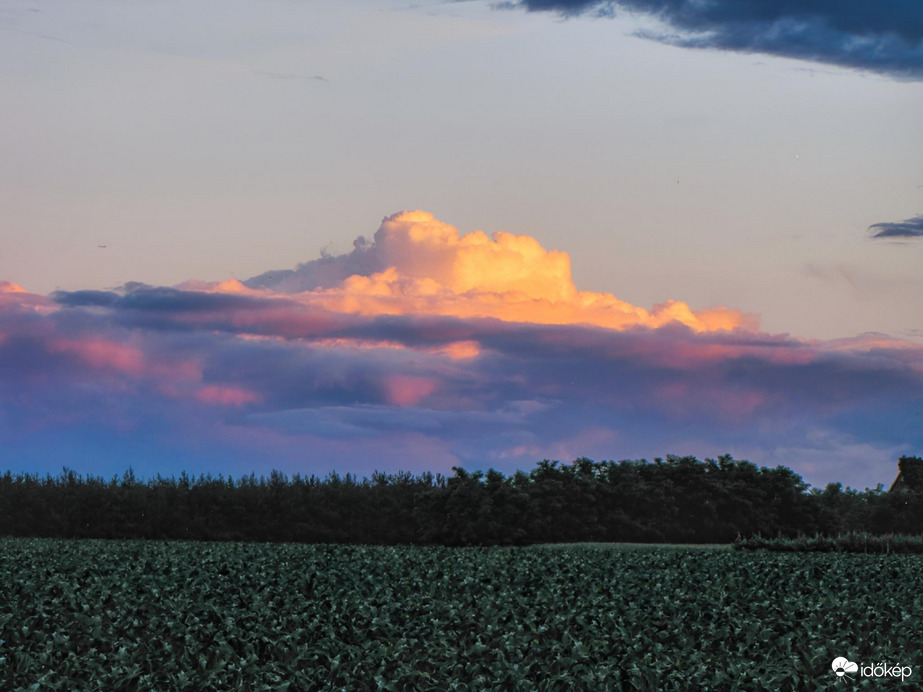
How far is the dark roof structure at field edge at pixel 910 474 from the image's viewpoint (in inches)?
1594

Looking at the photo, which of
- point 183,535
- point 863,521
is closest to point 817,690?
point 183,535

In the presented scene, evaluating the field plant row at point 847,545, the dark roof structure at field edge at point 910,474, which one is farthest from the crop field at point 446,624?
the dark roof structure at field edge at point 910,474

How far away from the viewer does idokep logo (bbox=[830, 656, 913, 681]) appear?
9.76 metres

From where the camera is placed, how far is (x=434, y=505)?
3262 centimetres

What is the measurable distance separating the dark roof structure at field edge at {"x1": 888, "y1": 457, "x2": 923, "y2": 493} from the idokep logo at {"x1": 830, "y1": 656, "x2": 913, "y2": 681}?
3296 cm

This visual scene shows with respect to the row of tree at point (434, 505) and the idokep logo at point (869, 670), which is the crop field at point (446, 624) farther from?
the row of tree at point (434, 505)

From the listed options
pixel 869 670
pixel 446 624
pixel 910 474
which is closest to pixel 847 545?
pixel 910 474

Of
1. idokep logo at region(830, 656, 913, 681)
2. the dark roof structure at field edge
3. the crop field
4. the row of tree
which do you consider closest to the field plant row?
the row of tree

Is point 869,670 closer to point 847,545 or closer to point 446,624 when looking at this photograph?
point 446,624

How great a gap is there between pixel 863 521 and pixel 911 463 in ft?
17.2

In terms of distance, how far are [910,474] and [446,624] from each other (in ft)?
115

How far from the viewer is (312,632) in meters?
11.4

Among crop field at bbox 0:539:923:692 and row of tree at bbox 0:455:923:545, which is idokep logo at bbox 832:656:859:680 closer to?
crop field at bbox 0:539:923:692

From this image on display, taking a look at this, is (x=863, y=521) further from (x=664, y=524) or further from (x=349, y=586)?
(x=349, y=586)
